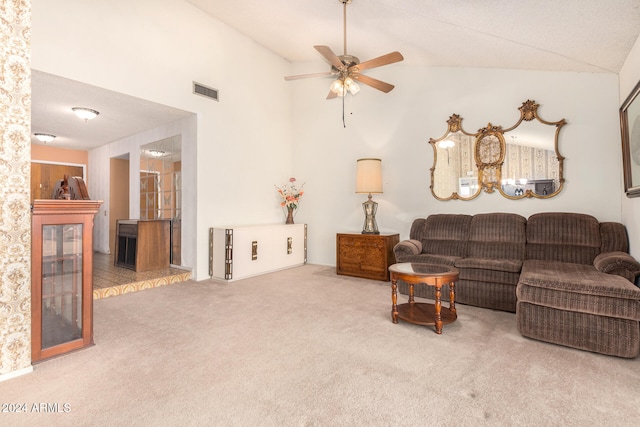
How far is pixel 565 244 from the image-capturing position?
3.44 m

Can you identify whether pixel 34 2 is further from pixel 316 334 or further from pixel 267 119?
pixel 316 334

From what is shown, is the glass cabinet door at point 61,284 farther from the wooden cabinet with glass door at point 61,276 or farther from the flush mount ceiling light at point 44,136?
the flush mount ceiling light at point 44,136

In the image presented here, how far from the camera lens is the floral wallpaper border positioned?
192 centimetres

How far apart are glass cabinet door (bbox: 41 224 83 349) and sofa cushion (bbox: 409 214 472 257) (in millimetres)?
3707

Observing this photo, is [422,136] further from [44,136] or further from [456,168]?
[44,136]

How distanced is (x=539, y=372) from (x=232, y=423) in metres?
1.85

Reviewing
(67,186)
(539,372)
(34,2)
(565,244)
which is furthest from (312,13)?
(539,372)

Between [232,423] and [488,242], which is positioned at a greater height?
[488,242]

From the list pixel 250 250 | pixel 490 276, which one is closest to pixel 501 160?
pixel 490 276

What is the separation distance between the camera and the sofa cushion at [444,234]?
160 inches

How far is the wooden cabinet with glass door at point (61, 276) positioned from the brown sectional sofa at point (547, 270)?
3201mm

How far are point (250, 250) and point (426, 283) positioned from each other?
115 inches

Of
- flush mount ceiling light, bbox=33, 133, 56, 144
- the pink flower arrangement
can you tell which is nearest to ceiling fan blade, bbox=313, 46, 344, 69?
the pink flower arrangement

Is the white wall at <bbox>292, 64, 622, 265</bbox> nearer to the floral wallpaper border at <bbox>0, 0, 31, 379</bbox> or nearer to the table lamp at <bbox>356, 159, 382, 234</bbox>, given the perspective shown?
the table lamp at <bbox>356, 159, 382, 234</bbox>
